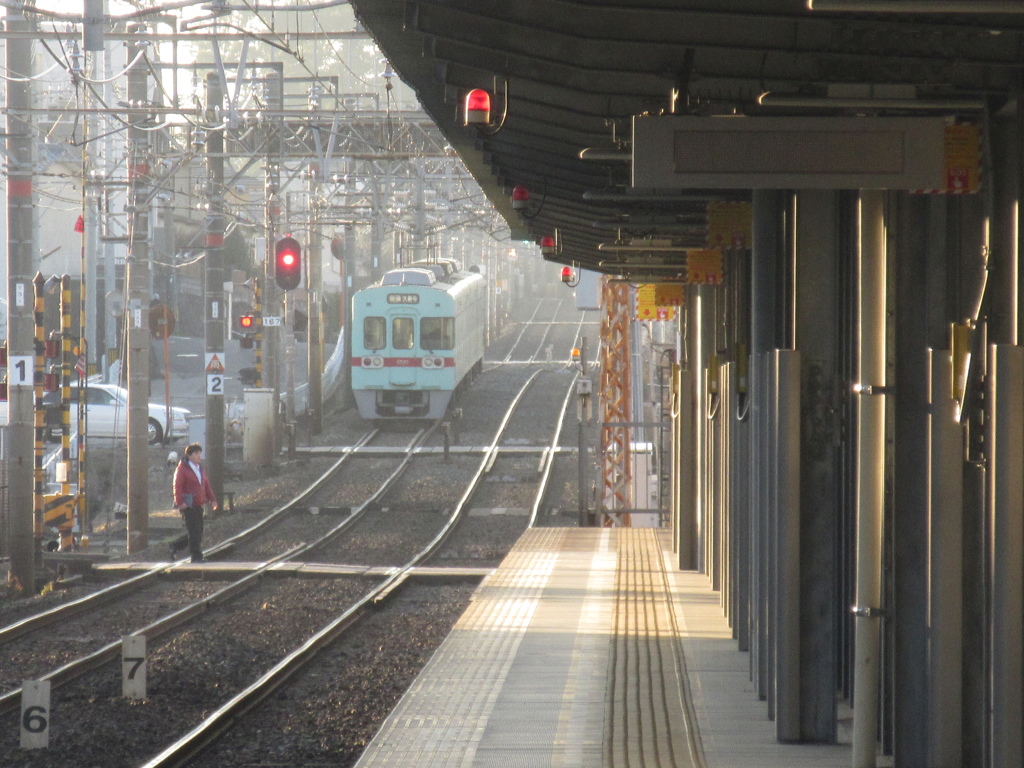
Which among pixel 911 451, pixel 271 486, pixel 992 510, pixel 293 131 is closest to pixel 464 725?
pixel 911 451

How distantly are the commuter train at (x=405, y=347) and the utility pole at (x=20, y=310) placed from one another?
13418mm

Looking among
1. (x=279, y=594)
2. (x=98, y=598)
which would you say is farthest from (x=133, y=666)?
(x=279, y=594)

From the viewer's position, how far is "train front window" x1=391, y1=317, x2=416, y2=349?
90.2ft

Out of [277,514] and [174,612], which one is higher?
[277,514]

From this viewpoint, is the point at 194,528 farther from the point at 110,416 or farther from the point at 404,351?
the point at 404,351

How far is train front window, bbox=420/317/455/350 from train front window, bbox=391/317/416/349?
0.22 meters

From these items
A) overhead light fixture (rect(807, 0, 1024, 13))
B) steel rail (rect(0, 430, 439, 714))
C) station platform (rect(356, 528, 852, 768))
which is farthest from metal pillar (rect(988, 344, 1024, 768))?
steel rail (rect(0, 430, 439, 714))

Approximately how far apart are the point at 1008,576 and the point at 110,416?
23874 millimetres

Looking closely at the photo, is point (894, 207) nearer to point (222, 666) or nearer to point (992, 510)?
point (992, 510)

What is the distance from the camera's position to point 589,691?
6379 millimetres

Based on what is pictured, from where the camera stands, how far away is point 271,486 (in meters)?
20.9

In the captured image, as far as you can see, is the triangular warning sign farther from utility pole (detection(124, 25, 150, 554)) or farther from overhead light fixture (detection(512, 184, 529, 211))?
overhead light fixture (detection(512, 184, 529, 211))

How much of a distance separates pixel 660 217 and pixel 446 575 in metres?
5.89

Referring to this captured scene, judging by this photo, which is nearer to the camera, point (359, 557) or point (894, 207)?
point (894, 207)
